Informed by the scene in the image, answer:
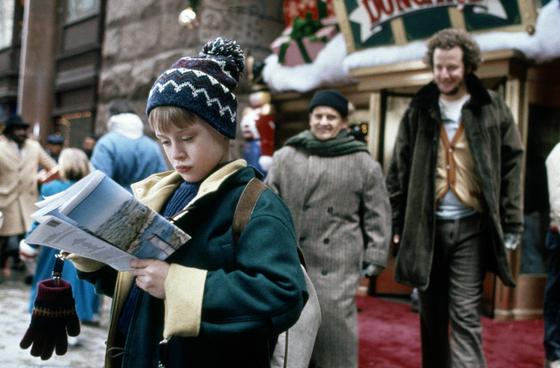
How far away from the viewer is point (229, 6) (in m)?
8.09

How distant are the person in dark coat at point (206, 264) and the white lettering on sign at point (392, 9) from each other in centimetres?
444

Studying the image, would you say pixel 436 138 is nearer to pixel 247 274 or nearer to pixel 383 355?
pixel 383 355

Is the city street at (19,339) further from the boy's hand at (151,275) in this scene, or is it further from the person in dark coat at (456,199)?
the boy's hand at (151,275)

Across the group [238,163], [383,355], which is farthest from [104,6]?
[238,163]

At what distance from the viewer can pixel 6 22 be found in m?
16.1

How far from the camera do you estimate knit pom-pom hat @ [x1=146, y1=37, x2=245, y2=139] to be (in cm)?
159

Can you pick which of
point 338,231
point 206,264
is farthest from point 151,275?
point 338,231

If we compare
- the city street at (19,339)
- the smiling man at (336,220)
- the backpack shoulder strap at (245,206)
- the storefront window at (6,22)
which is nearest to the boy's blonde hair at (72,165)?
the city street at (19,339)

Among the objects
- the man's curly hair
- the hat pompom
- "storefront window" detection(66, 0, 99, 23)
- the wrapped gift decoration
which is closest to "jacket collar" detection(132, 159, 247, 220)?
the hat pompom

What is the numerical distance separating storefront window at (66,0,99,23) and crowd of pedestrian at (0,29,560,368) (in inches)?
286

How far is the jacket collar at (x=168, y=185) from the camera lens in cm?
156

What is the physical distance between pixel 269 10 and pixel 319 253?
557 cm

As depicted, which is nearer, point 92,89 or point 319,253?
point 319,253

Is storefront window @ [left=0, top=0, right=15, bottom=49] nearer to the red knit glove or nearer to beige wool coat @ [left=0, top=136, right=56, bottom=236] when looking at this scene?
beige wool coat @ [left=0, top=136, right=56, bottom=236]
